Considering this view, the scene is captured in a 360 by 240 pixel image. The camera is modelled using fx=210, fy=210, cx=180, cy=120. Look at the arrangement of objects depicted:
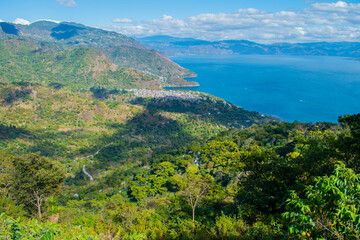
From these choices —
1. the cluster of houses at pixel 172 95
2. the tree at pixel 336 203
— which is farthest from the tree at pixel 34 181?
the cluster of houses at pixel 172 95

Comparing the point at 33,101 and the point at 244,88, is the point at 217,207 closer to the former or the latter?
the point at 33,101

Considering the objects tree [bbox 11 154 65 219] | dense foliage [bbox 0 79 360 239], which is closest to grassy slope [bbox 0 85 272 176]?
dense foliage [bbox 0 79 360 239]

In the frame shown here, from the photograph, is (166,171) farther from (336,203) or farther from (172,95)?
(172,95)

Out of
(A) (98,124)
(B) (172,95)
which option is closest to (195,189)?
(A) (98,124)

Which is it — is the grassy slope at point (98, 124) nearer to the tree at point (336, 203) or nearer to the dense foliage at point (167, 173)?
the dense foliage at point (167, 173)

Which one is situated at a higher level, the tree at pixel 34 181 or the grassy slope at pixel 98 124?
the tree at pixel 34 181

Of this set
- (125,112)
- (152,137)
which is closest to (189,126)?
(152,137)

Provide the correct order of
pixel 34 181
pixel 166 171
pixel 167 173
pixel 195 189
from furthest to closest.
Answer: pixel 166 171
pixel 167 173
pixel 34 181
pixel 195 189

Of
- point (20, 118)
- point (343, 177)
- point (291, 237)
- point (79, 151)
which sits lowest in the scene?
point (79, 151)
